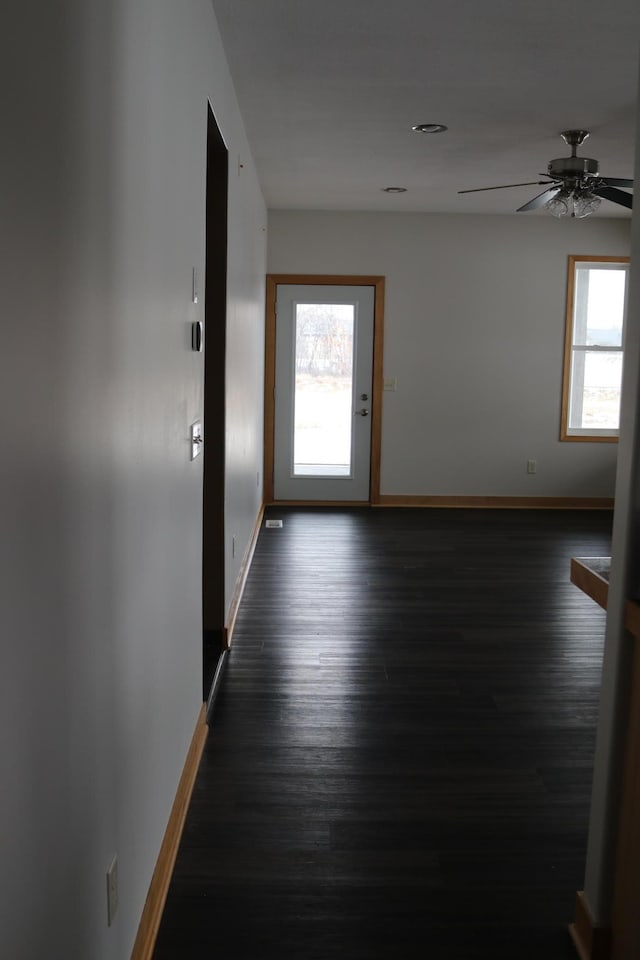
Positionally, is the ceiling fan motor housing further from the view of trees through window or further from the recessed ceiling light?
the view of trees through window

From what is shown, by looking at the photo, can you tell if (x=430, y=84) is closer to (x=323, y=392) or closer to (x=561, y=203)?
(x=561, y=203)

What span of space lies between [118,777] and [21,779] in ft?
2.20

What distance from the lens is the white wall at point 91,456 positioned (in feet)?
3.51

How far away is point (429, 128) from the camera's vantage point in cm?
471

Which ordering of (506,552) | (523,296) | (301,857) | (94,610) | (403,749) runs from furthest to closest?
1. (523,296)
2. (506,552)
3. (403,749)
4. (301,857)
5. (94,610)

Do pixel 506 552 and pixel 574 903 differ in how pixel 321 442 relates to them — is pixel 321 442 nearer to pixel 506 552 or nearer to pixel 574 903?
pixel 506 552

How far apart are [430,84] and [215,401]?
1.74 metres

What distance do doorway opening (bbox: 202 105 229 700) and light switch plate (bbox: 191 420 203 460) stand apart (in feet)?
3.01

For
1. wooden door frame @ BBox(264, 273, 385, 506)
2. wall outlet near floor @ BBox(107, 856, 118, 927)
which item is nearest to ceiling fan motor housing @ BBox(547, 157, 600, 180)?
wooden door frame @ BBox(264, 273, 385, 506)

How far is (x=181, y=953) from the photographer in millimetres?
1980

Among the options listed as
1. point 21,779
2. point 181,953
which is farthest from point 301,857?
point 21,779

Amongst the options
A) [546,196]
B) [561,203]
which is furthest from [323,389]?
[561,203]

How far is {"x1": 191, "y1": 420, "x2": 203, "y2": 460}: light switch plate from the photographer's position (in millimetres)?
2765

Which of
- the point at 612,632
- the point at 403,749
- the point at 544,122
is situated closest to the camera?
the point at 612,632
